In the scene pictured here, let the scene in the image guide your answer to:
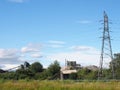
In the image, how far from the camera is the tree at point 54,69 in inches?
2414

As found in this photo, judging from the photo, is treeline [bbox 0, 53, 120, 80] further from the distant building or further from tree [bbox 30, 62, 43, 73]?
the distant building

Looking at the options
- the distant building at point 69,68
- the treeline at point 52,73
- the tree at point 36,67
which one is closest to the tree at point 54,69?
the treeline at point 52,73

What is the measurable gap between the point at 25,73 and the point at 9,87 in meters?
29.7

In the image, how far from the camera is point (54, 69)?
63.6 metres

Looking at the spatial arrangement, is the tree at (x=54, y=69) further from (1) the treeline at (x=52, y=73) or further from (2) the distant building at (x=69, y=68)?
(2) the distant building at (x=69, y=68)

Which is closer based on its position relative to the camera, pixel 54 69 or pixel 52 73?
pixel 52 73

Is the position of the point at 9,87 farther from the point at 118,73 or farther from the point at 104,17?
the point at 118,73

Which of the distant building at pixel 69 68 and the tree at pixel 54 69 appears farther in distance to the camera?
the distant building at pixel 69 68

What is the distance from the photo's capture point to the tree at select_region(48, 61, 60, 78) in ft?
201

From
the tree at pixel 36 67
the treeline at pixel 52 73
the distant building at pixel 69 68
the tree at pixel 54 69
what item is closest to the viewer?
the treeline at pixel 52 73

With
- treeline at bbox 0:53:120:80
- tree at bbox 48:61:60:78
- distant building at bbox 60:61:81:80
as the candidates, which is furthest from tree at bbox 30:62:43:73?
tree at bbox 48:61:60:78

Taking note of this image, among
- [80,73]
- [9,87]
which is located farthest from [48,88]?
[80,73]

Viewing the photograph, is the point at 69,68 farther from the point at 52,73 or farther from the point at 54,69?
the point at 52,73

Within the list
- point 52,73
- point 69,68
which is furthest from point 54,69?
point 69,68
